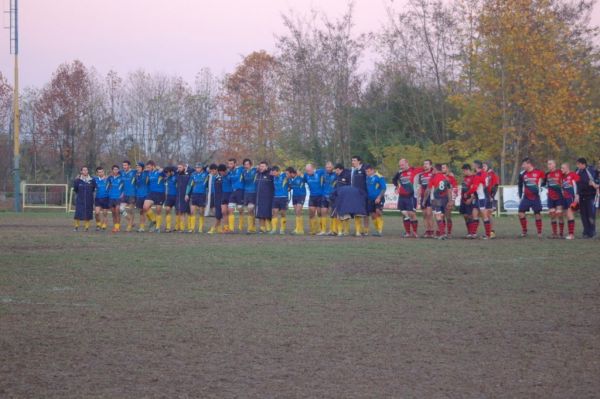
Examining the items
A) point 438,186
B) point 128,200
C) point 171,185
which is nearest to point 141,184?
point 128,200

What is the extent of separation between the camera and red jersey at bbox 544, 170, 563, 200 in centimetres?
2227

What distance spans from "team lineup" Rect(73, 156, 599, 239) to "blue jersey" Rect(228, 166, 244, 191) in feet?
0.10

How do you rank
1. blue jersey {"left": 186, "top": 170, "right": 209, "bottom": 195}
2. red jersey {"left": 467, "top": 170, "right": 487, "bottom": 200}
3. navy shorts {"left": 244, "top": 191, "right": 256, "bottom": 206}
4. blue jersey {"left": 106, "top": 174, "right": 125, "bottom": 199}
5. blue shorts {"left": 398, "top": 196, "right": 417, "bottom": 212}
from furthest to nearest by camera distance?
blue jersey {"left": 106, "top": 174, "right": 125, "bottom": 199}
blue jersey {"left": 186, "top": 170, "right": 209, "bottom": 195}
navy shorts {"left": 244, "top": 191, "right": 256, "bottom": 206}
blue shorts {"left": 398, "top": 196, "right": 417, "bottom": 212}
red jersey {"left": 467, "top": 170, "right": 487, "bottom": 200}

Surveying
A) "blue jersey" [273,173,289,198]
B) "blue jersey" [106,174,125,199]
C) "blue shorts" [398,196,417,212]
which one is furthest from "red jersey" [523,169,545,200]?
"blue jersey" [106,174,125,199]

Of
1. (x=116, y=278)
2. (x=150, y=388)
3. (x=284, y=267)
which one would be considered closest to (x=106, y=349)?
(x=150, y=388)

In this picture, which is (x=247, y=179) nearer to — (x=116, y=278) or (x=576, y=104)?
(x=116, y=278)

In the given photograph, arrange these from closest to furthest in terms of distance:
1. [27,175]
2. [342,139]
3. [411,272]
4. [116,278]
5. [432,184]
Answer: [116,278] < [411,272] < [432,184] < [342,139] < [27,175]

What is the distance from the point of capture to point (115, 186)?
2600 centimetres

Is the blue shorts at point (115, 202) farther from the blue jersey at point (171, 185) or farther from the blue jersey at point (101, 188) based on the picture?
the blue jersey at point (171, 185)

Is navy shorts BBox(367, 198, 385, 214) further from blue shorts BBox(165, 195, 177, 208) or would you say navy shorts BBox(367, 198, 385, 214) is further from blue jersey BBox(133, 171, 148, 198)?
blue jersey BBox(133, 171, 148, 198)

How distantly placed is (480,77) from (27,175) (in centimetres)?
3655

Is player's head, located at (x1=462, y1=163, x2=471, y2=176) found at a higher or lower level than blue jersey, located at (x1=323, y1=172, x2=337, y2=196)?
higher

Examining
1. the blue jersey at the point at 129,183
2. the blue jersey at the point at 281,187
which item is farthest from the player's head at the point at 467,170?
the blue jersey at the point at 129,183

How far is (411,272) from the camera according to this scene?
13.7 meters
